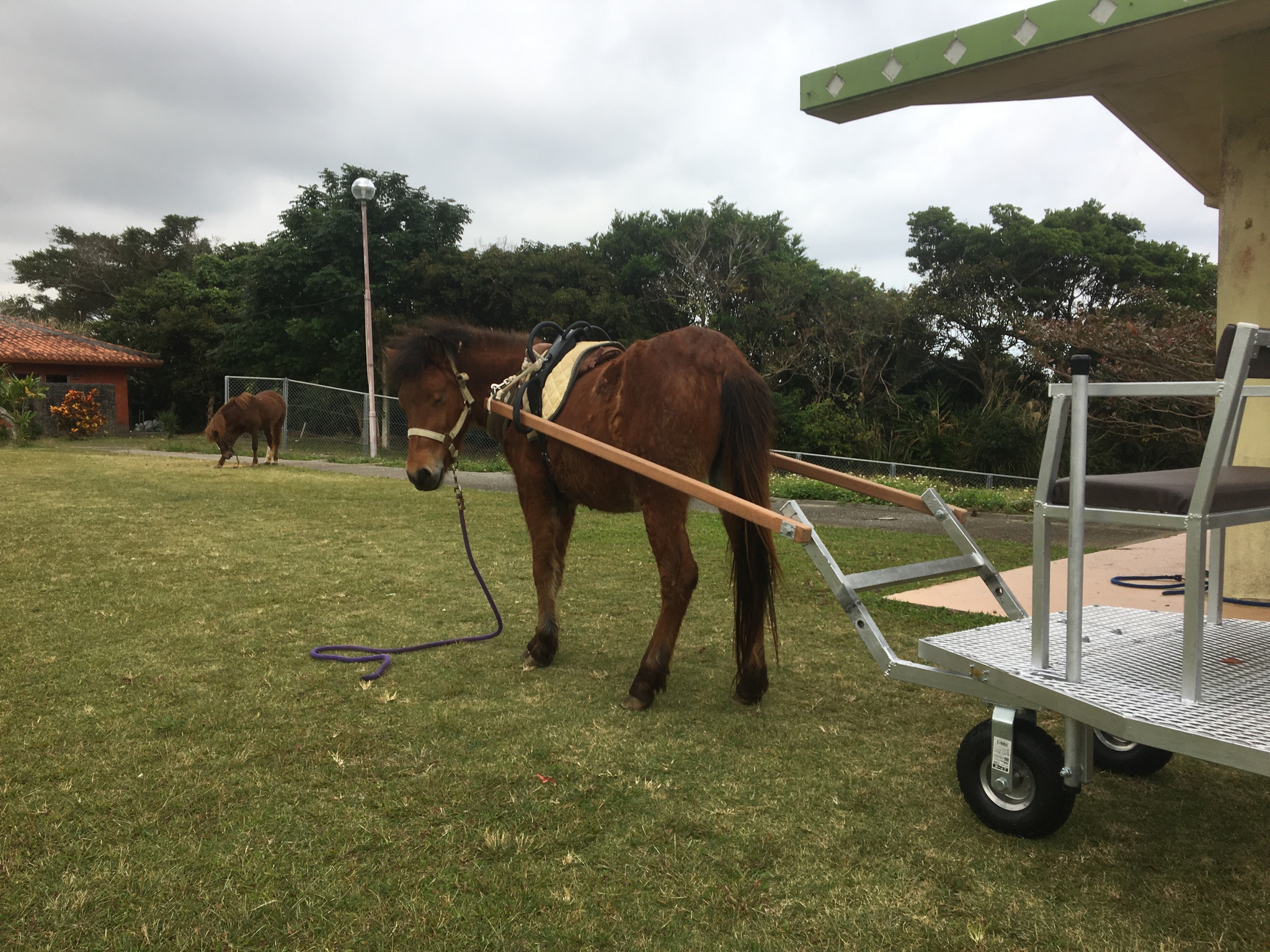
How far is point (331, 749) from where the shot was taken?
110 inches

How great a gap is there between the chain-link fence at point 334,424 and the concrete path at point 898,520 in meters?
3.61

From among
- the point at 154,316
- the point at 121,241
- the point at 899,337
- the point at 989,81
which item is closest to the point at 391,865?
the point at 989,81

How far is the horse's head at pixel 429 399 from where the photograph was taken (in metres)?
3.70

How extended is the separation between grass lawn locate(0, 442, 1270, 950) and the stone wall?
875 inches

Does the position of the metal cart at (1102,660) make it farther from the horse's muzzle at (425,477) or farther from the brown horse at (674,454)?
the horse's muzzle at (425,477)

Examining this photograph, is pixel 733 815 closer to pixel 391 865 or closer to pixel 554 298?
pixel 391 865

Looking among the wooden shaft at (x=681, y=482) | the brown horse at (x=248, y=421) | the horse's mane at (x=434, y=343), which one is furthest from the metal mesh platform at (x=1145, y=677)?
the brown horse at (x=248, y=421)

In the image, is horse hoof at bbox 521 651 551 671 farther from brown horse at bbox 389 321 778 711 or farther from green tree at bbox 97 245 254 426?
green tree at bbox 97 245 254 426

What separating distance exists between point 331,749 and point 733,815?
1456mm

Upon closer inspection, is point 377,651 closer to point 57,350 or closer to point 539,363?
point 539,363

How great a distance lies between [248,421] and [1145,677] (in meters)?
14.3

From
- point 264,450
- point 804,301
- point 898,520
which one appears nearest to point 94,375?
point 264,450

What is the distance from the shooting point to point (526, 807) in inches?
94.7

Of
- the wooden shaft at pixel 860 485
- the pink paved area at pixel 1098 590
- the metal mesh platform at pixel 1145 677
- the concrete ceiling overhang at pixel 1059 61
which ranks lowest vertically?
the pink paved area at pixel 1098 590
